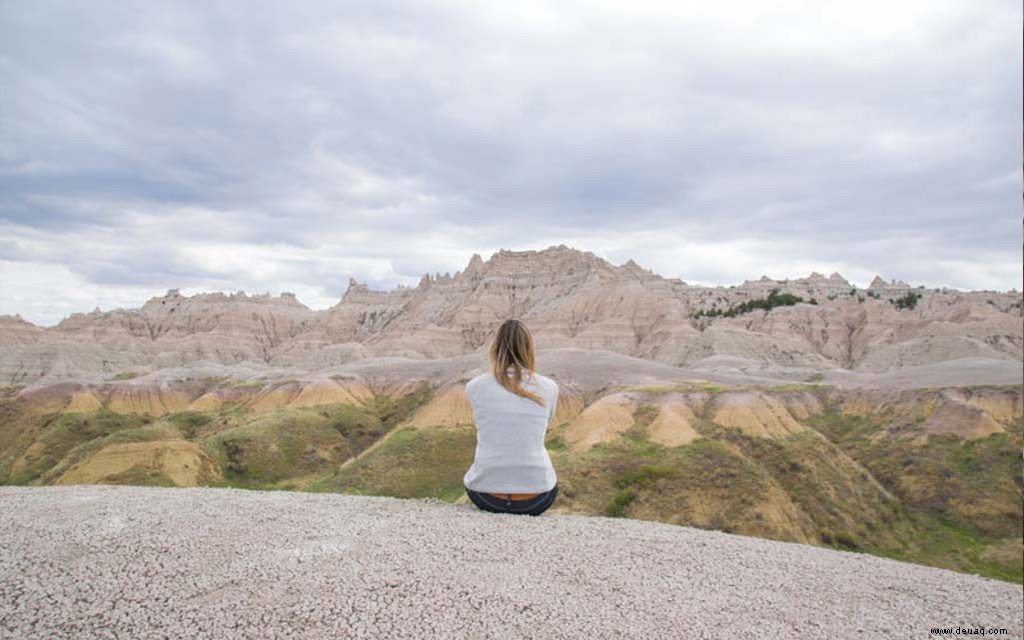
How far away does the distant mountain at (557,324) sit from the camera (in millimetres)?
88938

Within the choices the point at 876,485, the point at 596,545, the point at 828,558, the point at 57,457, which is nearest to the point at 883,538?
the point at 876,485

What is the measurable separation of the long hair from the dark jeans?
1.40 m

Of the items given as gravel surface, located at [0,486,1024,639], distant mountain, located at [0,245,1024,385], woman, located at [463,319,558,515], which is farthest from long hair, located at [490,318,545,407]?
distant mountain, located at [0,245,1024,385]

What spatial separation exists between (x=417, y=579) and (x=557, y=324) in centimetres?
10438

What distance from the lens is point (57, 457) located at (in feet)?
167

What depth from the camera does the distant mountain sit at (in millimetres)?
88938

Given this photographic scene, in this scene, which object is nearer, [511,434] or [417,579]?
[417,579]

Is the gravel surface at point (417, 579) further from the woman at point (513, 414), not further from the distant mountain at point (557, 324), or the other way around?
the distant mountain at point (557, 324)

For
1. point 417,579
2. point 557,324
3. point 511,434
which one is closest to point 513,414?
point 511,434

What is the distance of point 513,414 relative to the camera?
7.37m

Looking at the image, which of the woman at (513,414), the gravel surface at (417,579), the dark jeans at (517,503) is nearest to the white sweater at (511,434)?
the woman at (513,414)

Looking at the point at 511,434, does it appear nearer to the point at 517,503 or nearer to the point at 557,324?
the point at 517,503

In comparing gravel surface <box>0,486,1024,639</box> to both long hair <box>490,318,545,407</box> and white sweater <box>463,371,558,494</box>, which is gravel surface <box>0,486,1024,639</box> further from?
long hair <box>490,318,545,407</box>

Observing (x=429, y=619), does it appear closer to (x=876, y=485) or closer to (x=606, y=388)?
(x=876, y=485)
